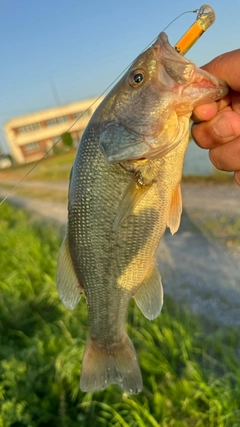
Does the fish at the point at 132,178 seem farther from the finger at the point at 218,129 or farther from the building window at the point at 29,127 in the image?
the building window at the point at 29,127

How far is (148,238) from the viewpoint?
1.80 m

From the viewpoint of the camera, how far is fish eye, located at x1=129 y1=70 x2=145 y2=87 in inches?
62.7

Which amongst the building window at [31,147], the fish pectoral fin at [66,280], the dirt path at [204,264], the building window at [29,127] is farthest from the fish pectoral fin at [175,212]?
the building window at [31,147]

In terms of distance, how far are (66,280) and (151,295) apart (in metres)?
0.46

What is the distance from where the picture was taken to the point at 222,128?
1.88m

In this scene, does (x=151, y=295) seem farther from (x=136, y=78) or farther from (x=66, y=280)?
(x=136, y=78)

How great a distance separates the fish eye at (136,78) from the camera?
1.59 metres

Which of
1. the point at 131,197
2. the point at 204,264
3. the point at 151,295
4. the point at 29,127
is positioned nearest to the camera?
the point at 131,197

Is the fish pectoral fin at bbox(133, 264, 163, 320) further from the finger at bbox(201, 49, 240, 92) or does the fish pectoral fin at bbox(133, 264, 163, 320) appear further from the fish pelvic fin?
the finger at bbox(201, 49, 240, 92)

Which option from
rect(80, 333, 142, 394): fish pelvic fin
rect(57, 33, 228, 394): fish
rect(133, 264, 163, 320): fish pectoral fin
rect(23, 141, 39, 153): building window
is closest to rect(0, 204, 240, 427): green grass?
rect(80, 333, 142, 394): fish pelvic fin

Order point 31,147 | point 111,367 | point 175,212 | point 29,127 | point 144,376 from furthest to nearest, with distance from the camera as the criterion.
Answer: point 31,147, point 29,127, point 144,376, point 111,367, point 175,212

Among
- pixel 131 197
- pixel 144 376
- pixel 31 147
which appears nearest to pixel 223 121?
pixel 131 197

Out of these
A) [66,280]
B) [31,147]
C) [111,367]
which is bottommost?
[31,147]

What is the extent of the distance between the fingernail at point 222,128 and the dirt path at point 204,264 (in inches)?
110
